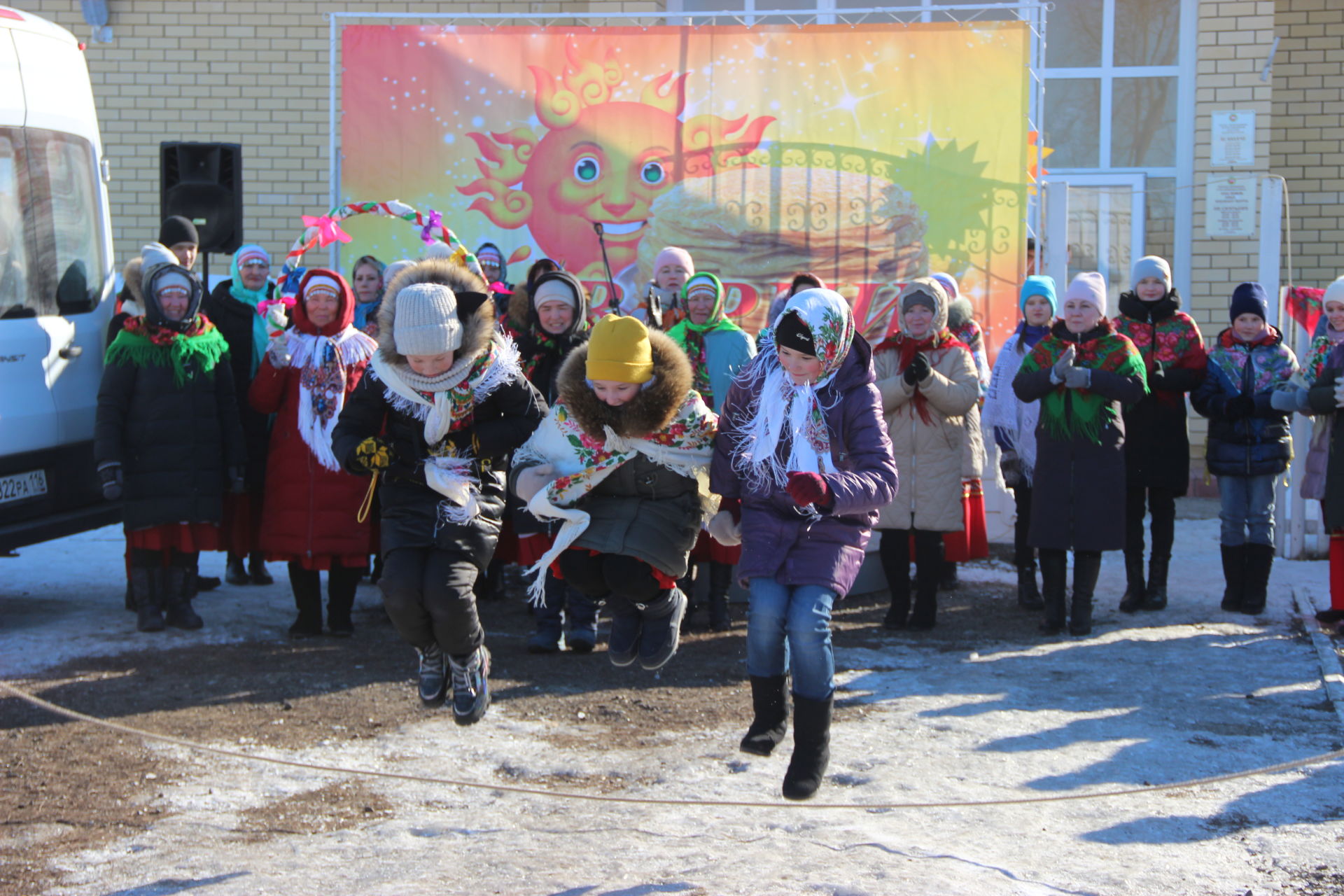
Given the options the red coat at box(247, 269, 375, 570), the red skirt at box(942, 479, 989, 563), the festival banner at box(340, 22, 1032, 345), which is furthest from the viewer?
the festival banner at box(340, 22, 1032, 345)

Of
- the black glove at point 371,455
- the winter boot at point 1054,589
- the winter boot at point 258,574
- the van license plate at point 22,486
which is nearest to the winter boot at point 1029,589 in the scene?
the winter boot at point 1054,589

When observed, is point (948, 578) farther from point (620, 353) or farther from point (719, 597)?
point (620, 353)

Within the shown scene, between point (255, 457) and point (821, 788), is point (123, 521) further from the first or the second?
point (821, 788)

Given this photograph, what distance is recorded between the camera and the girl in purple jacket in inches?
171

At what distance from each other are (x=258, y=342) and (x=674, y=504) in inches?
160

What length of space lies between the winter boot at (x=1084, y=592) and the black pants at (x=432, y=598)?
3869 millimetres

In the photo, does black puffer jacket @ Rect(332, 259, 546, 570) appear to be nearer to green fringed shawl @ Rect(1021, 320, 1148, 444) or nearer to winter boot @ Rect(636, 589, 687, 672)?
winter boot @ Rect(636, 589, 687, 672)

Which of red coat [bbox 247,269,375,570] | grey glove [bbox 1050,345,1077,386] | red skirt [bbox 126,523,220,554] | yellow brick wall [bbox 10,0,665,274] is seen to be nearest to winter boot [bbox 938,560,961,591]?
grey glove [bbox 1050,345,1077,386]

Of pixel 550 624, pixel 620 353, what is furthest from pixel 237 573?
pixel 620 353

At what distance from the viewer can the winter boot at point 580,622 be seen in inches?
276

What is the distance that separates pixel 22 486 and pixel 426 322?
139 inches

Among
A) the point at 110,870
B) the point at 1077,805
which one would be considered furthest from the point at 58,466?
the point at 1077,805

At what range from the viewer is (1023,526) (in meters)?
8.20

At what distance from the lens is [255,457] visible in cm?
755
